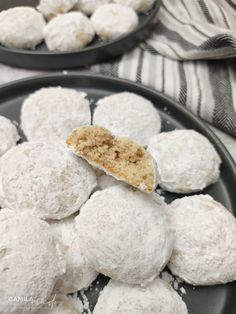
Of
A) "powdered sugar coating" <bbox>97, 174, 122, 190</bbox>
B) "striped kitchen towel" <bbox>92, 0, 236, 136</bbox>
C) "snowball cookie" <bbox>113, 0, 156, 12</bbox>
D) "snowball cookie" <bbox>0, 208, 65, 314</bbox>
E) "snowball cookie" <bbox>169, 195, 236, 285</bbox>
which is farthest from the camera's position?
"snowball cookie" <bbox>113, 0, 156, 12</bbox>

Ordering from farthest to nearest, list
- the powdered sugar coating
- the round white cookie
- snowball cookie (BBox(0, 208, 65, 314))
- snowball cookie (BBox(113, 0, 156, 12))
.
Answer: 1. snowball cookie (BBox(113, 0, 156, 12))
2. the round white cookie
3. the powdered sugar coating
4. snowball cookie (BBox(0, 208, 65, 314))

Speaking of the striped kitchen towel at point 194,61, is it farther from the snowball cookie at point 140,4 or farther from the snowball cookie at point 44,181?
the snowball cookie at point 44,181

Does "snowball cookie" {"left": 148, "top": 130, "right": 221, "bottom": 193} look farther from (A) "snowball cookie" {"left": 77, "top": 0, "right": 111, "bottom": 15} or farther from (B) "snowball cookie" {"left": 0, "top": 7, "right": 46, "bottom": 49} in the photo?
(A) "snowball cookie" {"left": 77, "top": 0, "right": 111, "bottom": 15}

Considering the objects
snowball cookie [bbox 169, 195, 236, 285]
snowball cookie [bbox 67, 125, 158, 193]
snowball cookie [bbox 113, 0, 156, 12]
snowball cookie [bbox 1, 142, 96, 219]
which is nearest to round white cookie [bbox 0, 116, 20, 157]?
snowball cookie [bbox 1, 142, 96, 219]

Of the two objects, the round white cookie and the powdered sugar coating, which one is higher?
the round white cookie

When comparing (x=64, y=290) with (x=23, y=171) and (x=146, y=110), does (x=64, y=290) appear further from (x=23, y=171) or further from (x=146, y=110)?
(x=146, y=110)

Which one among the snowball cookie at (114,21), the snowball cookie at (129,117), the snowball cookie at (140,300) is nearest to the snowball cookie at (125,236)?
the snowball cookie at (140,300)
